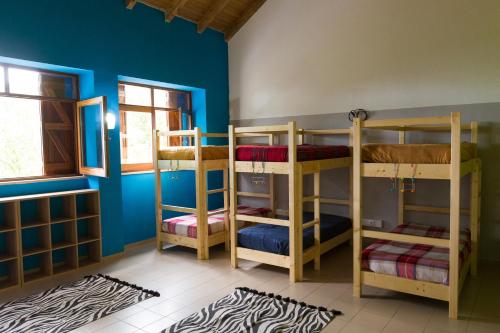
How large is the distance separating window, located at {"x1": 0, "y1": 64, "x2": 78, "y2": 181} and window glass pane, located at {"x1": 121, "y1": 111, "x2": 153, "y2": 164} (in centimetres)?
82

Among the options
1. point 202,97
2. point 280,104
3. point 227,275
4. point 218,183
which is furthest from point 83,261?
point 280,104

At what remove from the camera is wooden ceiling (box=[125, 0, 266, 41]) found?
5.44 metres

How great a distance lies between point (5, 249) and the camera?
4094 mm

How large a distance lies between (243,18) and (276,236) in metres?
4.03

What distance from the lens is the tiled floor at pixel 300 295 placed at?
9.96ft

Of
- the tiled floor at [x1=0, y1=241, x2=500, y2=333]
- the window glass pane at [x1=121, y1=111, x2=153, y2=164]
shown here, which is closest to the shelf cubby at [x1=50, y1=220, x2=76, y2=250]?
the tiled floor at [x1=0, y1=241, x2=500, y2=333]

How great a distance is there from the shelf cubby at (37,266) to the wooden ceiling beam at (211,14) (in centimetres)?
409

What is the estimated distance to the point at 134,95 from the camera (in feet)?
18.4

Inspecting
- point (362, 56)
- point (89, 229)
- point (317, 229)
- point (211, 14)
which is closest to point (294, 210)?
point (317, 229)

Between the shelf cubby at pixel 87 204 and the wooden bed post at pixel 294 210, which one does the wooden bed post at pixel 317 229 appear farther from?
the shelf cubby at pixel 87 204

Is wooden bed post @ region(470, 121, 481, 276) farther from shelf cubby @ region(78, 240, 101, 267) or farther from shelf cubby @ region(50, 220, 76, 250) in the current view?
shelf cubby @ region(50, 220, 76, 250)

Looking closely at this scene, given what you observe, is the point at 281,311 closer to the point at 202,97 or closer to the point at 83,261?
the point at 83,261

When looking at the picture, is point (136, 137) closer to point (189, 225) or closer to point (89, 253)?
point (189, 225)

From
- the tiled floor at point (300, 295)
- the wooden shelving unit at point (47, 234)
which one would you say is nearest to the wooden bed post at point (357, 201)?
the tiled floor at point (300, 295)
